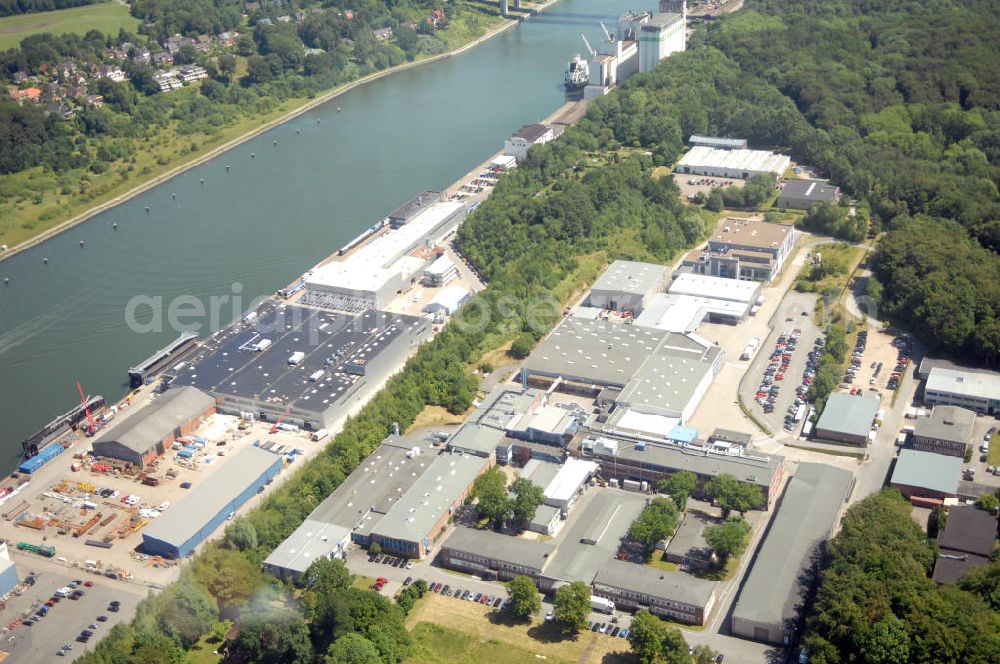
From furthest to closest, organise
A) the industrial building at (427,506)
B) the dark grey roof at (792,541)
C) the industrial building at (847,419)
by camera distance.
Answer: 1. the industrial building at (847,419)
2. the industrial building at (427,506)
3. the dark grey roof at (792,541)

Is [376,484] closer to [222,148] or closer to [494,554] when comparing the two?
[494,554]

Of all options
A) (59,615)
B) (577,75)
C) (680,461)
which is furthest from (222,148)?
(680,461)

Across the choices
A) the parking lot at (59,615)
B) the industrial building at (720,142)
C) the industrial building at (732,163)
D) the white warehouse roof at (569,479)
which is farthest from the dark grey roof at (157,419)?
the industrial building at (720,142)

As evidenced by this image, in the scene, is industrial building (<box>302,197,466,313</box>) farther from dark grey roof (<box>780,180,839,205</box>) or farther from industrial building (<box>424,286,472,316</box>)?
dark grey roof (<box>780,180,839,205</box>)

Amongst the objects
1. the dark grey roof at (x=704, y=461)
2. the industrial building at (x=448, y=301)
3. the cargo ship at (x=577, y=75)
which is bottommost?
the cargo ship at (x=577, y=75)

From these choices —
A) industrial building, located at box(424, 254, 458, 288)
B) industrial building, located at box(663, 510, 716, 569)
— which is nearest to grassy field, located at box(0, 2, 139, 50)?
industrial building, located at box(424, 254, 458, 288)

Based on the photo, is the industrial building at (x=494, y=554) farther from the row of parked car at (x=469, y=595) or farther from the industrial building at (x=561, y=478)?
the industrial building at (x=561, y=478)
